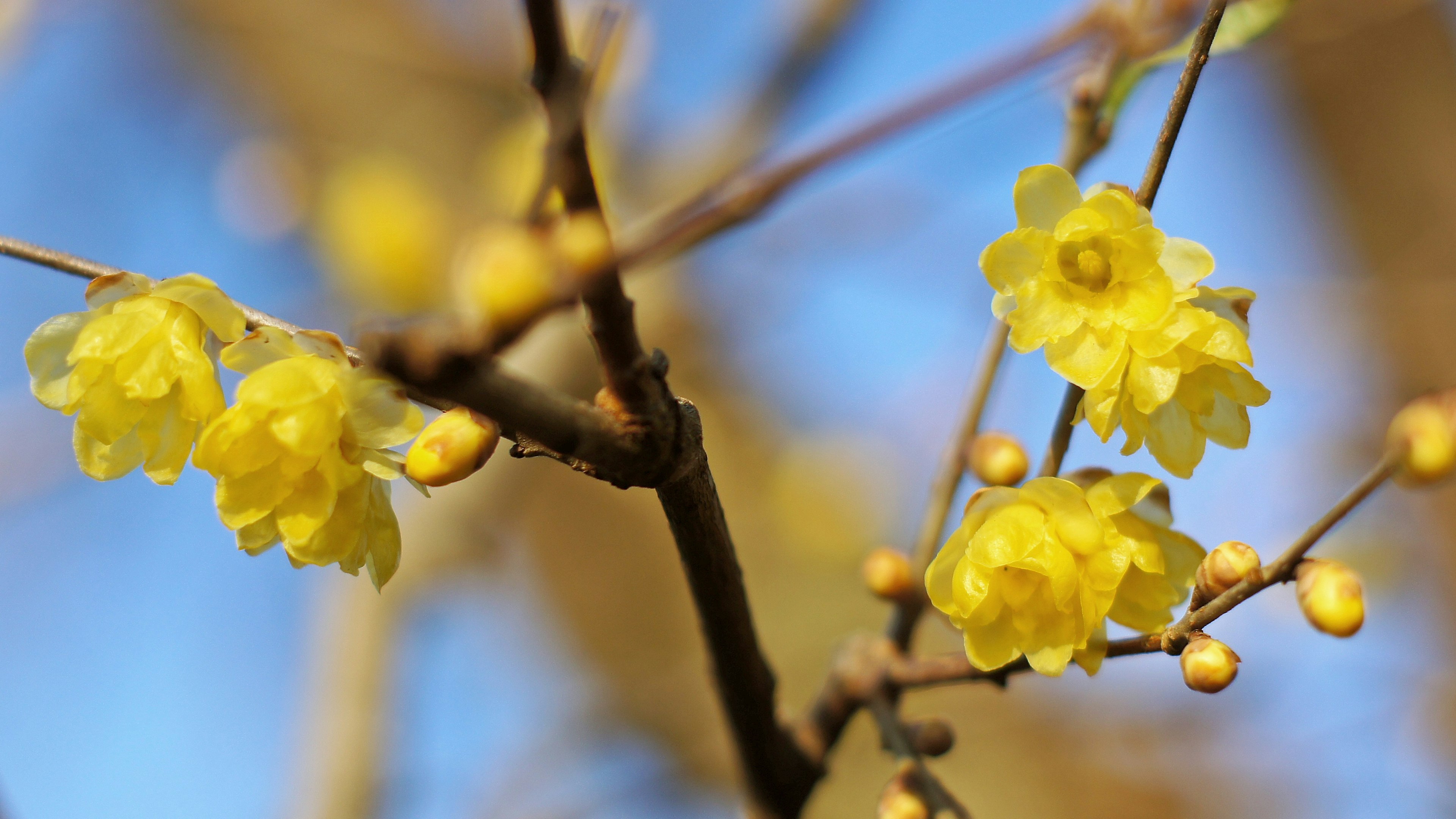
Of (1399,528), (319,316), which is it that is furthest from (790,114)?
(1399,528)

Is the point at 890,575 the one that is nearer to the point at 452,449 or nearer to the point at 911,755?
the point at 911,755

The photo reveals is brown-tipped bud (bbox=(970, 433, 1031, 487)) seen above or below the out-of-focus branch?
below

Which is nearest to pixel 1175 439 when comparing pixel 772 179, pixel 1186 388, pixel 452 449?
pixel 1186 388

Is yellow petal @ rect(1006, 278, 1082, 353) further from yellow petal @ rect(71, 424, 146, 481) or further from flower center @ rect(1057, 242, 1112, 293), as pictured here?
yellow petal @ rect(71, 424, 146, 481)

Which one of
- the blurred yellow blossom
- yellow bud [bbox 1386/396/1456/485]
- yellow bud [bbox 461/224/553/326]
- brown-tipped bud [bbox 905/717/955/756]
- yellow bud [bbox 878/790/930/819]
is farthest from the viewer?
the blurred yellow blossom

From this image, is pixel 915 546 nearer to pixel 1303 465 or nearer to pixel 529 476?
pixel 1303 465

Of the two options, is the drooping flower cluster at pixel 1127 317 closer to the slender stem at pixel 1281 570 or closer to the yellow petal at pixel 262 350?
the slender stem at pixel 1281 570

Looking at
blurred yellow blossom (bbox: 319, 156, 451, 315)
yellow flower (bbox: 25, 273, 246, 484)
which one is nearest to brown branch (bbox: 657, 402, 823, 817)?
yellow flower (bbox: 25, 273, 246, 484)
